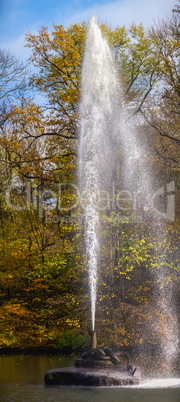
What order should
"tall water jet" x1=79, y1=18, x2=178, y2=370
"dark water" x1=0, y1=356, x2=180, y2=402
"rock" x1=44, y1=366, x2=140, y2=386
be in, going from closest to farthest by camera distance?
"dark water" x1=0, y1=356, x2=180, y2=402 → "rock" x1=44, y1=366, x2=140, y2=386 → "tall water jet" x1=79, y1=18, x2=178, y2=370

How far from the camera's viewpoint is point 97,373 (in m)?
9.20

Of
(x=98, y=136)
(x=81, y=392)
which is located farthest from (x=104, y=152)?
(x=81, y=392)

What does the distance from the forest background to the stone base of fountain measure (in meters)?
5.75

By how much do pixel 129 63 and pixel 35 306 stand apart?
10317mm

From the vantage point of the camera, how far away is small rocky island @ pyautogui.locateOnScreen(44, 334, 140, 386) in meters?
9.09

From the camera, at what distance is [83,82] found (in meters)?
16.8

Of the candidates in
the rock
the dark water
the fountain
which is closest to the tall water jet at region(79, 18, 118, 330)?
the fountain

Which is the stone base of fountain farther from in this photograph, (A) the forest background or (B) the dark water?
(A) the forest background

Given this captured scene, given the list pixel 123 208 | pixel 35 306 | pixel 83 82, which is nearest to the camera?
pixel 83 82

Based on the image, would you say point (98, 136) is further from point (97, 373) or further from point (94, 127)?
point (97, 373)

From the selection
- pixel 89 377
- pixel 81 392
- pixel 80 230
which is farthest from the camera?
pixel 80 230

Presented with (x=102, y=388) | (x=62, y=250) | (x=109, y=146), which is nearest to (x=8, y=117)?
(x=109, y=146)

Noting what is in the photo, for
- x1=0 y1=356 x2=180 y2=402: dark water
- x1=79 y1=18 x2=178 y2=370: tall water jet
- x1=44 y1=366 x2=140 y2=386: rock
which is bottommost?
x1=0 y1=356 x2=180 y2=402: dark water

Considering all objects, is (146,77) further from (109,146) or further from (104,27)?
(109,146)
